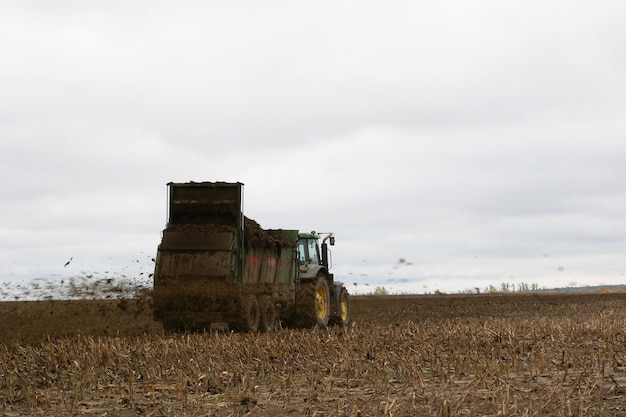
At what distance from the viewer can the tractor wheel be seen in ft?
55.9

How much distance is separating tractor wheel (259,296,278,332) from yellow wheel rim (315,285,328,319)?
1626 millimetres

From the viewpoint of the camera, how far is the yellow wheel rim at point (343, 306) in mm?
20402

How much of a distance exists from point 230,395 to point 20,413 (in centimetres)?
208

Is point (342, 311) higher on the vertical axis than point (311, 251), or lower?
lower

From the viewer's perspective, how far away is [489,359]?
31.7 feet

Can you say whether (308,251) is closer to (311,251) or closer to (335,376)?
(311,251)

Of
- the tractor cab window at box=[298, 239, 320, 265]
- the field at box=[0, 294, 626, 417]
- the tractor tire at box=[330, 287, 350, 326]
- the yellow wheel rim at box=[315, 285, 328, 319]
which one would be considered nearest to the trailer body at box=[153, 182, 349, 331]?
the yellow wheel rim at box=[315, 285, 328, 319]

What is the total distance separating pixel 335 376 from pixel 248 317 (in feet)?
24.6

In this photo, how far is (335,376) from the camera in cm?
868

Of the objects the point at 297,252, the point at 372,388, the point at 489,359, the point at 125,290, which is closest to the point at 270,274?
the point at 297,252

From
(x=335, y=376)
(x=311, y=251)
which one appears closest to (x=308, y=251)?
(x=311, y=251)

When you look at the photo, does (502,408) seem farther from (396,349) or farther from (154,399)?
(396,349)

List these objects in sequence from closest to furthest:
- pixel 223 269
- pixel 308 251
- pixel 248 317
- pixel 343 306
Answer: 1. pixel 223 269
2. pixel 248 317
3. pixel 308 251
4. pixel 343 306

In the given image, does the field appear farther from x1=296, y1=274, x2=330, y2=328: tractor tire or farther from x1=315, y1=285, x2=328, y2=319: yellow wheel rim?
x1=315, y1=285, x2=328, y2=319: yellow wheel rim
